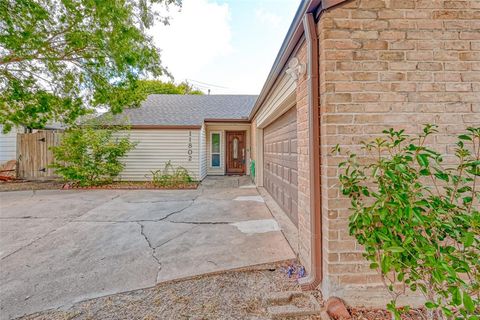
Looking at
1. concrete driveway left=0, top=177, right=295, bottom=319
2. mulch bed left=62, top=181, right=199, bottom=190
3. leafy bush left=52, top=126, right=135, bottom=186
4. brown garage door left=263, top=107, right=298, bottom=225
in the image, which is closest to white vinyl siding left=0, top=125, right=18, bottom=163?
leafy bush left=52, top=126, right=135, bottom=186

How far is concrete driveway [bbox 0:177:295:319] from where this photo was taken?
2.50m

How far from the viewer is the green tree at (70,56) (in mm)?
4832

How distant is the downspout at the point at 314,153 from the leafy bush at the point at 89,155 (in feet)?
28.3

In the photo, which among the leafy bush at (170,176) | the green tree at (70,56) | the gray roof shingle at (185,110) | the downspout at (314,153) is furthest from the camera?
the gray roof shingle at (185,110)

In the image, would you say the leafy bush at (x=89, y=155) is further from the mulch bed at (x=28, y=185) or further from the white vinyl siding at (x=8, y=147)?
the white vinyl siding at (x=8, y=147)

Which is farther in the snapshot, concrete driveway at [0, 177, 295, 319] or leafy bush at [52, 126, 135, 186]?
leafy bush at [52, 126, 135, 186]

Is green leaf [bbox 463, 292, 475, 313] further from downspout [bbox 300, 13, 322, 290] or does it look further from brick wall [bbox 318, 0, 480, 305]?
downspout [bbox 300, 13, 322, 290]

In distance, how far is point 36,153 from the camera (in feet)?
33.3

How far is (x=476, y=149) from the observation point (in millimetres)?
2094

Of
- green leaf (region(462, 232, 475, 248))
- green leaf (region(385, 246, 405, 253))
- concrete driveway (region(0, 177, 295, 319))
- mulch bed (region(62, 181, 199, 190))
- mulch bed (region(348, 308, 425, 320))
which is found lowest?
mulch bed (region(348, 308, 425, 320))

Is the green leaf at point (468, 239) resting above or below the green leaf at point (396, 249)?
above

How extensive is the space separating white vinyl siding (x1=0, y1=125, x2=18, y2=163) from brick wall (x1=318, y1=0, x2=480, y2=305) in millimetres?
15143

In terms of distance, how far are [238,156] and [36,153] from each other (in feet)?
30.1

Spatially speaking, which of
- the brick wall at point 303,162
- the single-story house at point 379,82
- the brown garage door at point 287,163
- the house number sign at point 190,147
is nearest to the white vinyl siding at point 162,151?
the house number sign at point 190,147
